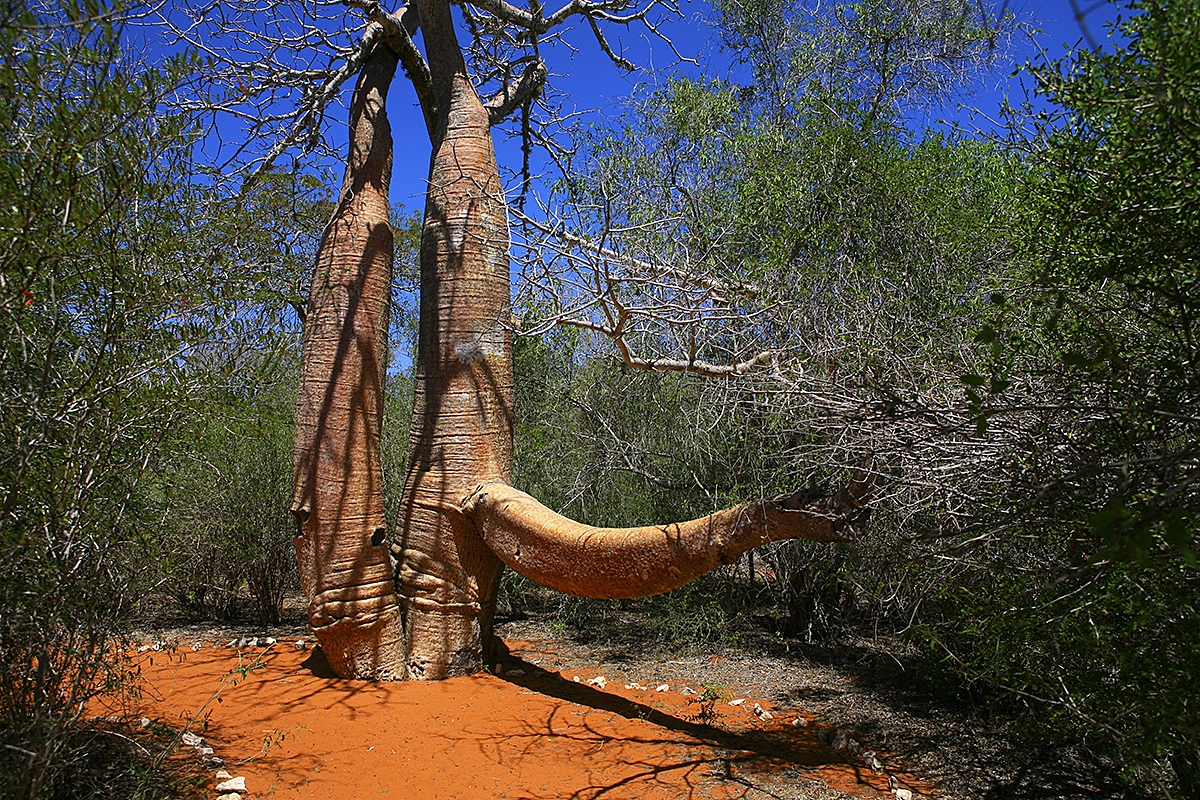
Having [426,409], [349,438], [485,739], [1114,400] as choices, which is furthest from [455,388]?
[1114,400]

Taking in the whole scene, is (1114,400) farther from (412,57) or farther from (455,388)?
(412,57)

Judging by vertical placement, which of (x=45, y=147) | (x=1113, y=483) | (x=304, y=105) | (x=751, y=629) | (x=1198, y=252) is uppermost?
(x=304, y=105)

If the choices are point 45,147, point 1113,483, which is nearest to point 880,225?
point 1113,483

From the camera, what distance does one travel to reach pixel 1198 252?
2.00m

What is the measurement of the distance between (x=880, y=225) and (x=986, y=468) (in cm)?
396

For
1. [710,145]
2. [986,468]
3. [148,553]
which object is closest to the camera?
[986,468]

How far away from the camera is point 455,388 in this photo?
5566 millimetres

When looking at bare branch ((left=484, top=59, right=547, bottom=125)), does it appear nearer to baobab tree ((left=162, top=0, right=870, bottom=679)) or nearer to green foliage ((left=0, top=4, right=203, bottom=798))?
baobab tree ((left=162, top=0, right=870, bottom=679))

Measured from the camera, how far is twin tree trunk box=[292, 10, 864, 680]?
202 inches

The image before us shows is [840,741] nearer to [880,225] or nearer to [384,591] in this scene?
[384,591]

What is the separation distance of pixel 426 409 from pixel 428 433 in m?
0.20

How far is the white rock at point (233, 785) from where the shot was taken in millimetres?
3432

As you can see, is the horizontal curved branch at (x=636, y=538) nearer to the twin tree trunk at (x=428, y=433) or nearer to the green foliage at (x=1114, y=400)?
the twin tree trunk at (x=428, y=433)

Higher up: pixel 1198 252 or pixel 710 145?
pixel 710 145
